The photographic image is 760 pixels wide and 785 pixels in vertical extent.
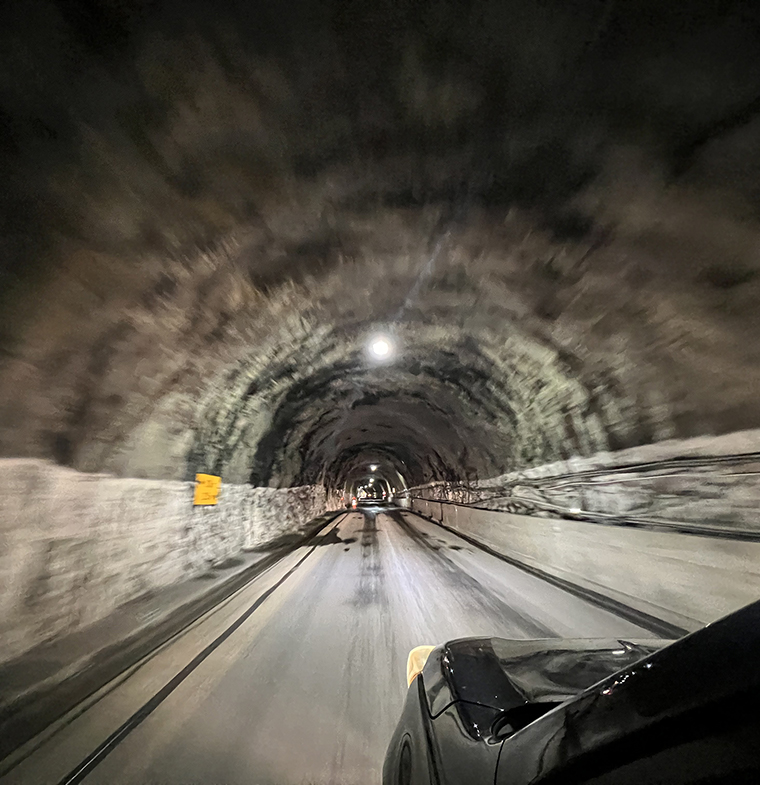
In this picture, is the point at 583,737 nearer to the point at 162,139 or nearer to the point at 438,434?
the point at 162,139

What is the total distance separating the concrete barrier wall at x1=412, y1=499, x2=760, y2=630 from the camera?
4.04m

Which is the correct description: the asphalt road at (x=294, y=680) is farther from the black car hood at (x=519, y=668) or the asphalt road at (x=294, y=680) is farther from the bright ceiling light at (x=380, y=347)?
the bright ceiling light at (x=380, y=347)

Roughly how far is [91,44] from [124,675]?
4759mm

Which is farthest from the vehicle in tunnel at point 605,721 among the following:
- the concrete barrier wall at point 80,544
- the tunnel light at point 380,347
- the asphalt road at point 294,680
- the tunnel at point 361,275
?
the tunnel light at point 380,347

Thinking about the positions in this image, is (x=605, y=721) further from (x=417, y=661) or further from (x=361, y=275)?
(x=361, y=275)

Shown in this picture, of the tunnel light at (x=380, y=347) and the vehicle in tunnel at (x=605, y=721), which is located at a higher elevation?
the tunnel light at (x=380, y=347)

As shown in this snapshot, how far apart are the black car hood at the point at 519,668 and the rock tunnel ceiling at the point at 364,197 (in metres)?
3.46

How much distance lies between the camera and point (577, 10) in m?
2.36

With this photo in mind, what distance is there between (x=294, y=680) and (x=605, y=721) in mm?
3090

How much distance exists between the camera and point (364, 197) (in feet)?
13.0

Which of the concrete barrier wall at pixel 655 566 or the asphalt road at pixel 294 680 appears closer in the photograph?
the asphalt road at pixel 294 680

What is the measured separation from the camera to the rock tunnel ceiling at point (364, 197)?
2424 mm

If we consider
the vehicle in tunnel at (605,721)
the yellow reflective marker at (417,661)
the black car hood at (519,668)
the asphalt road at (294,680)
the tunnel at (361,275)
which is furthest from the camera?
the yellow reflective marker at (417,661)

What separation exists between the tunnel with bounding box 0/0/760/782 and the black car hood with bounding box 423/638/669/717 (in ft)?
2.80
